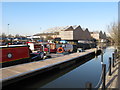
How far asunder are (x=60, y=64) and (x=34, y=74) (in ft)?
10.8

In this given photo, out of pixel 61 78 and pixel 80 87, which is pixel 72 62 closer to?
pixel 61 78

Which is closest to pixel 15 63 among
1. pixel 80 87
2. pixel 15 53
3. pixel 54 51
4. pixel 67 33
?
pixel 15 53

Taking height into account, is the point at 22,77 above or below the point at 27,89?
above

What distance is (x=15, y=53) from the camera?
9352 mm

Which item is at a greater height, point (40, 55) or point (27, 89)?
point (40, 55)

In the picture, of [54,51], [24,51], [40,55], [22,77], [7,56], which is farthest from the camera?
[54,51]

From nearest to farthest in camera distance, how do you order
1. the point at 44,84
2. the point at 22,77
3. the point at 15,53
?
1. the point at 22,77
2. the point at 44,84
3. the point at 15,53

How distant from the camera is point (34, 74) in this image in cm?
772

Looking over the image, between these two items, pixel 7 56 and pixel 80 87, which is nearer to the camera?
pixel 80 87

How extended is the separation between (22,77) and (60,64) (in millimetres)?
4235

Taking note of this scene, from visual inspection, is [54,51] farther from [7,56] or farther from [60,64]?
[7,56]

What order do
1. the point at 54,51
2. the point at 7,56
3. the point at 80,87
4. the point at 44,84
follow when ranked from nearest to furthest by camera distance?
the point at 80,87 < the point at 44,84 < the point at 7,56 < the point at 54,51

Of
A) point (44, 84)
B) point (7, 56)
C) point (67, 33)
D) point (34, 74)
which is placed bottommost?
point (44, 84)

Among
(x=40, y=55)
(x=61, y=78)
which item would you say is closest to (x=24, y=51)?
(x=40, y=55)
